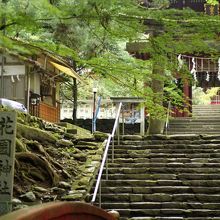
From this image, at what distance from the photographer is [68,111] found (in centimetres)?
2298

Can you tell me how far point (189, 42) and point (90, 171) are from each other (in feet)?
16.6

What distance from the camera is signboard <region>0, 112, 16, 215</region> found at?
5.09 metres

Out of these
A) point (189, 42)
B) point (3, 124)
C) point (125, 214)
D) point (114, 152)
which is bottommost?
point (125, 214)

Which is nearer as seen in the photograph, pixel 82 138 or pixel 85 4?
pixel 85 4

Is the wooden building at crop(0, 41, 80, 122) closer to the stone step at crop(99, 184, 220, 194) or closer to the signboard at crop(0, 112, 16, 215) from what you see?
the stone step at crop(99, 184, 220, 194)

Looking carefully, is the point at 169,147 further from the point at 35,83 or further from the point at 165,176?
the point at 35,83

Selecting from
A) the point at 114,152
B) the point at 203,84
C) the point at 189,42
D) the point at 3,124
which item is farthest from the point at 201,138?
the point at 203,84

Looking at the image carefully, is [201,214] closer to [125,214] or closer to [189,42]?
[125,214]

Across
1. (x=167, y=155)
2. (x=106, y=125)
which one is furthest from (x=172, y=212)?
(x=106, y=125)

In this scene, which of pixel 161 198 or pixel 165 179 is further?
pixel 165 179

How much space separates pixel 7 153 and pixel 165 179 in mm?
5238

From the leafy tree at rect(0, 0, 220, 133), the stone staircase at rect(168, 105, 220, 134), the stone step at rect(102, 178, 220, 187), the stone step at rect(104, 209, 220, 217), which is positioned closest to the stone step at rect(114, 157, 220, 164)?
the stone step at rect(102, 178, 220, 187)

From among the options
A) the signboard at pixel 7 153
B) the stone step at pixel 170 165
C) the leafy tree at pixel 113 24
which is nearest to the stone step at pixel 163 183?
the stone step at pixel 170 165

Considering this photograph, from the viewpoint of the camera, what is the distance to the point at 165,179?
10.0m
